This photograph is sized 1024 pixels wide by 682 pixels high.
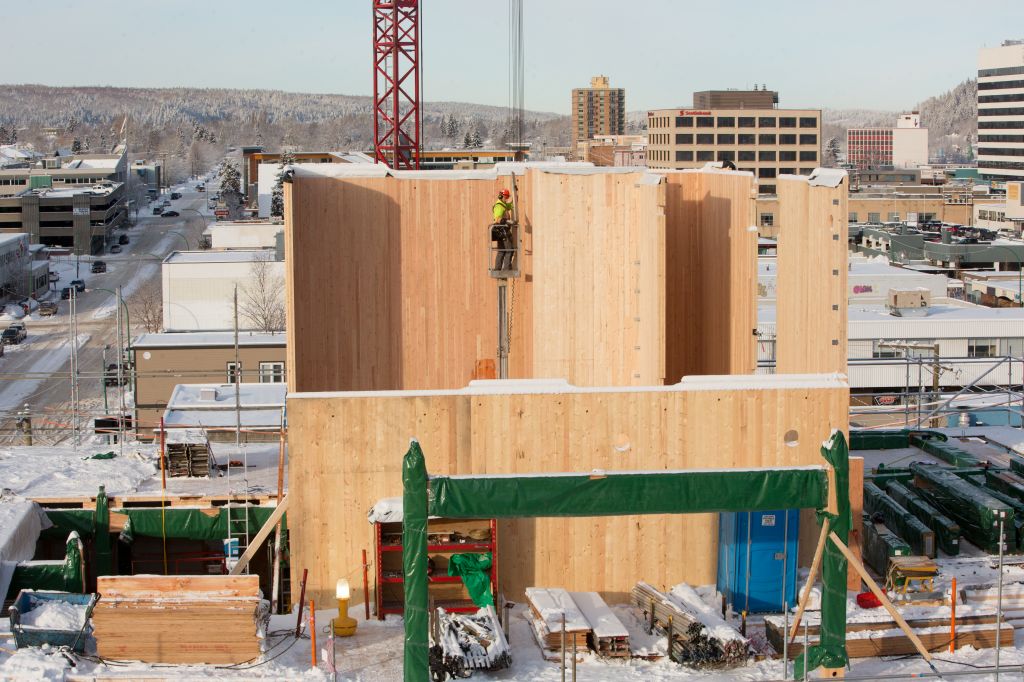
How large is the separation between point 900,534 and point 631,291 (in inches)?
180

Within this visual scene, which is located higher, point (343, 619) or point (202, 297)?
point (202, 297)

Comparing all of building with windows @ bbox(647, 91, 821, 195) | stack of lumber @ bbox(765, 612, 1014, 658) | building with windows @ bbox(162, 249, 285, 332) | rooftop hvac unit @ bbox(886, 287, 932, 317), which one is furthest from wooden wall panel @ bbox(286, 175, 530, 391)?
building with windows @ bbox(647, 91, 821, 195)

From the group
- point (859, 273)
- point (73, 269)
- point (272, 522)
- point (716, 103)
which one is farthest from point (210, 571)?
point (716, 103)

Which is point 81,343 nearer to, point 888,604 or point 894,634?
point 894,634

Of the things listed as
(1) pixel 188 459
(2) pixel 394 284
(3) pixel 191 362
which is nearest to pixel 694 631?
(2) pixel 394 284

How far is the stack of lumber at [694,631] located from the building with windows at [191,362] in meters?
21.6

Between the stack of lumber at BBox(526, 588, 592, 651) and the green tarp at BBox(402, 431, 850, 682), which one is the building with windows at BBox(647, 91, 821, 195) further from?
the green tarp at BBox(402, 431, 850, 682)

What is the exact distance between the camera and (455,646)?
41.7 feet

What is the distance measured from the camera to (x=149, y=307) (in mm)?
63469

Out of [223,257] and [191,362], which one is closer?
[191,362]

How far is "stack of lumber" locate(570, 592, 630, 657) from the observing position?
12891mm

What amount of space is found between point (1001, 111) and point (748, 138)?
197 feet

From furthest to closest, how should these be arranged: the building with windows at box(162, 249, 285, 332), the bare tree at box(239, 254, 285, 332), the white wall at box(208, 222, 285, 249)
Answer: the white wall at box(208, 222, 285, 249) < the bare tree at box(239, 254, 285, 332) < the building with windows at box(162, 249, 285, 332)

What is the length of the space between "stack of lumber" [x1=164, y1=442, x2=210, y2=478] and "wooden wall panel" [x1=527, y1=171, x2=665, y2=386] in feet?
16.2
